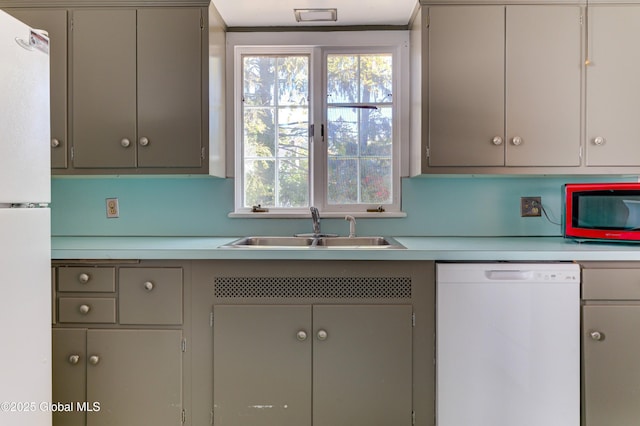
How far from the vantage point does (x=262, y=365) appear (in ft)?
5.33

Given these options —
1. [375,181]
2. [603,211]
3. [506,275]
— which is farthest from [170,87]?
[603,211]

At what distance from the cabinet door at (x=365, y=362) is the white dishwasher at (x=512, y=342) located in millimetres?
186

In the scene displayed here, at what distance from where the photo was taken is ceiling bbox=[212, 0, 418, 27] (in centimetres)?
194

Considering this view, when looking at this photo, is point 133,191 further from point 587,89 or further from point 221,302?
point 587,89

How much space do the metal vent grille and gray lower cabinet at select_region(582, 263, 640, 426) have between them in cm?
74

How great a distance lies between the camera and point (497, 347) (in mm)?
1590

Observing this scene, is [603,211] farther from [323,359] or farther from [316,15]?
[316,15]

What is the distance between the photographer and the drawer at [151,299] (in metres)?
Result: 1.63

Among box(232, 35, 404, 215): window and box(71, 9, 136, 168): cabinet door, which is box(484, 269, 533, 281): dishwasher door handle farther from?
box(71, 9, 136, 168): cabinet door

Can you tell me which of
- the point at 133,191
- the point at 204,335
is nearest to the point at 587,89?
the point at 204,335

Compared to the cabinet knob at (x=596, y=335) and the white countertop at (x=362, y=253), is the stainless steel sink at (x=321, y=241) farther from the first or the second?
the cabinet knob at (x=596, y=335)

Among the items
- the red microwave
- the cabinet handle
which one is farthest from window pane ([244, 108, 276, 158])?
the red microwave

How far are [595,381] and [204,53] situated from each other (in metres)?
2.22

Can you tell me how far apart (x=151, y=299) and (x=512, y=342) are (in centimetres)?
146
